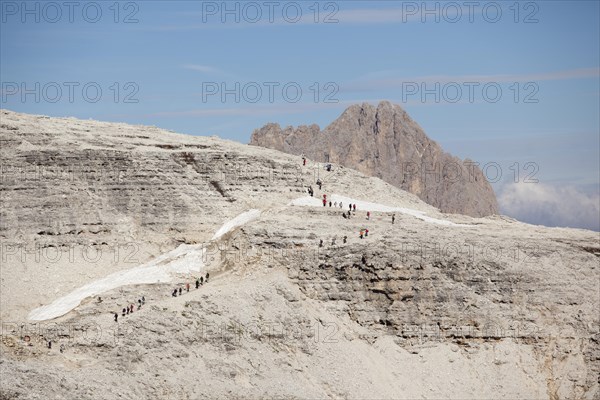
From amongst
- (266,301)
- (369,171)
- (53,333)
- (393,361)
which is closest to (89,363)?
(53,333)

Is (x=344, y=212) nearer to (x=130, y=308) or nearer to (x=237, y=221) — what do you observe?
(x=237, y=221)

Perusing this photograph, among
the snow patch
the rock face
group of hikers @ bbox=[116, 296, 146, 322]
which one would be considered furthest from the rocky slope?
the rock face

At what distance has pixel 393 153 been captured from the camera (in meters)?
173

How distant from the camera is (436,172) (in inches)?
6752

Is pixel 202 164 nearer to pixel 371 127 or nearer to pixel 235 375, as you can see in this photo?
pixel 235 375

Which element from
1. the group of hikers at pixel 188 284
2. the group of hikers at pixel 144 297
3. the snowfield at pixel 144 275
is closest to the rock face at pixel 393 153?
the snowfield at pixel 144 275

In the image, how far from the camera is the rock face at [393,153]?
168 meters

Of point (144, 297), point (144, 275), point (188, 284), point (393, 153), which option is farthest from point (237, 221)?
point (393, 153)

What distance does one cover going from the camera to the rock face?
167625 mm

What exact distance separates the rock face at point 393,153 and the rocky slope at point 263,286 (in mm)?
64209

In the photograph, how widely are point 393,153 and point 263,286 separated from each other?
90430mm

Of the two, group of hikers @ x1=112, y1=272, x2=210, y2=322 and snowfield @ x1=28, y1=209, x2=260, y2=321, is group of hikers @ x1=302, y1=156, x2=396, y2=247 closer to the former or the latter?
snowfield @ x1=28, y1=209, x2=260, y2=321

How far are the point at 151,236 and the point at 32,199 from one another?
8.25m

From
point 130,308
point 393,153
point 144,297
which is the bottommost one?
point 130,308
